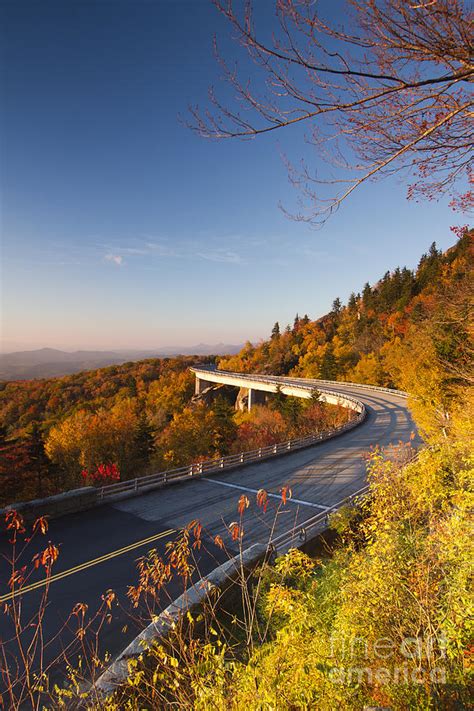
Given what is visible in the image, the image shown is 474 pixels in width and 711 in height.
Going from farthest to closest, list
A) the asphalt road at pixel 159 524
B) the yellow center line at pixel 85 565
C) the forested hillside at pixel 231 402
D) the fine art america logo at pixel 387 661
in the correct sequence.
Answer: the forested hillside at pixel 231 402, the yellow center line at pixel 85 565, the asphalt road at pixel 159 524, the fine art america logo at pixel 387 661

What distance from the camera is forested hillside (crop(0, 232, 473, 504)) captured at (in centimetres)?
1914

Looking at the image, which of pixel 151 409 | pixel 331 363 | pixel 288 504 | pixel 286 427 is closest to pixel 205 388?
pixel 151 409

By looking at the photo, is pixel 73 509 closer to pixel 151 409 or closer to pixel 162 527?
pixel 162 527

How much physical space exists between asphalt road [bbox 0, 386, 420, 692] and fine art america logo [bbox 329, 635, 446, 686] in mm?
1615

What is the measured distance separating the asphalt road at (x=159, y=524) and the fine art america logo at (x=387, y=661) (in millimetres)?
1615

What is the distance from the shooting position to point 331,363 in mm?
66500

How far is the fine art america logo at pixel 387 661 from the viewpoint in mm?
3188

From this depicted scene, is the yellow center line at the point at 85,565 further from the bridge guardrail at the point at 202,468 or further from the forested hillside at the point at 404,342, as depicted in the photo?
the forested hillside at the point at 404,342

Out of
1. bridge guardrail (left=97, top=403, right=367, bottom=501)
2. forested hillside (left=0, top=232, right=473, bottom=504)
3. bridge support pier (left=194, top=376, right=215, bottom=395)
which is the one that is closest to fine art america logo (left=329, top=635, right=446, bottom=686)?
forested hillside (left=0, top=232, right=473, bottom=504)

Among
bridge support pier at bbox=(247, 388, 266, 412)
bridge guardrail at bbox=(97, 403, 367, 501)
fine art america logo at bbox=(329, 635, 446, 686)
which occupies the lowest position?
bridge support pier at bbox=(247, 388, 266, 412)

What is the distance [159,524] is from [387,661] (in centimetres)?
937

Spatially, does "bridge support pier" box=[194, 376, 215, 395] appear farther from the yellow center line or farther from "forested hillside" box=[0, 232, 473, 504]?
the yellow center line

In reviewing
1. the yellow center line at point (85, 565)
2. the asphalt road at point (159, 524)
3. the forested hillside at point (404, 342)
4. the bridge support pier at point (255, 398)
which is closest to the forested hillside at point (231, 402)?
the forested hillside at point (404, 342)

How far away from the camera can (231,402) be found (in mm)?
90625
